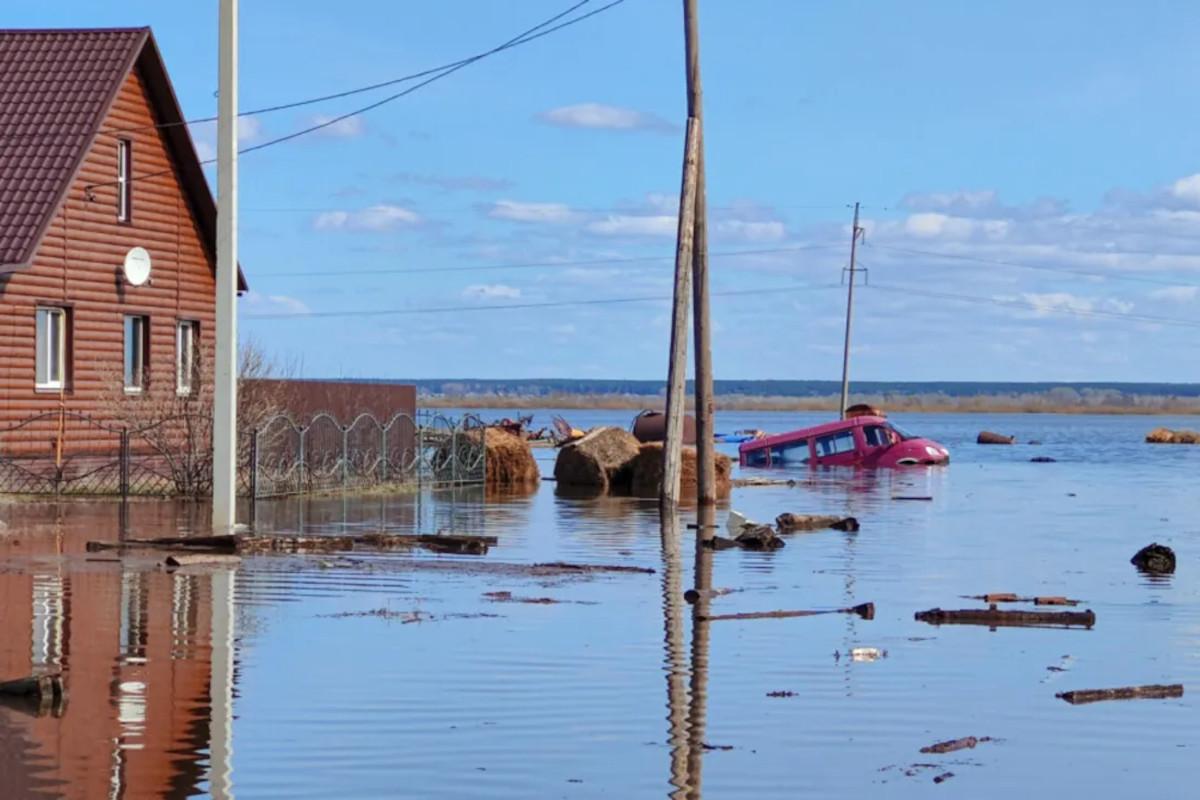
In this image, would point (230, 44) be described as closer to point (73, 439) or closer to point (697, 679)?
point (697, 679)

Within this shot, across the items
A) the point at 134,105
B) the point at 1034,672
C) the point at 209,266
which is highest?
the point at 134,105

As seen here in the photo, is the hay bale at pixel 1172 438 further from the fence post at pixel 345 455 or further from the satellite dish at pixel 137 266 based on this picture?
the satellite dish at pixel 137 266

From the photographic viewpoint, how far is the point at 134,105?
35938 mm

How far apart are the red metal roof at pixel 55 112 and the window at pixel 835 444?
80.5 ft

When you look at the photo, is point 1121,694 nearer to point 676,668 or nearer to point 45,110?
point 676,668

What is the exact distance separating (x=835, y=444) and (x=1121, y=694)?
4547 cm

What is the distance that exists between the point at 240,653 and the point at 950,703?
4648mm

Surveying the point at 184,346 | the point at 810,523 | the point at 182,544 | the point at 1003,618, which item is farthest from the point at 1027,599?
the point at 184,346

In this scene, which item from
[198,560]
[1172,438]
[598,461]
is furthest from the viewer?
[1172,438]

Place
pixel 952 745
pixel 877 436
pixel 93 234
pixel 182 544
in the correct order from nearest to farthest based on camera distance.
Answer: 1. pixel 952 745
2. pixel 182 544
3. pixel 93 234
4. pixel 877 436

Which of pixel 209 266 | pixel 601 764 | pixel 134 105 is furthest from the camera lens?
pixel 209 266

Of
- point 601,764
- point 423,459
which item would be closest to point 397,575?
point 601,764

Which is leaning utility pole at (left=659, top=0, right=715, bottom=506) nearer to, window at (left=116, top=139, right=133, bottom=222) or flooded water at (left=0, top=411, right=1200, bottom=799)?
flooded water at (left=0, top=411, right=1200, bottom=799)

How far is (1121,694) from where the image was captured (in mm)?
11719
